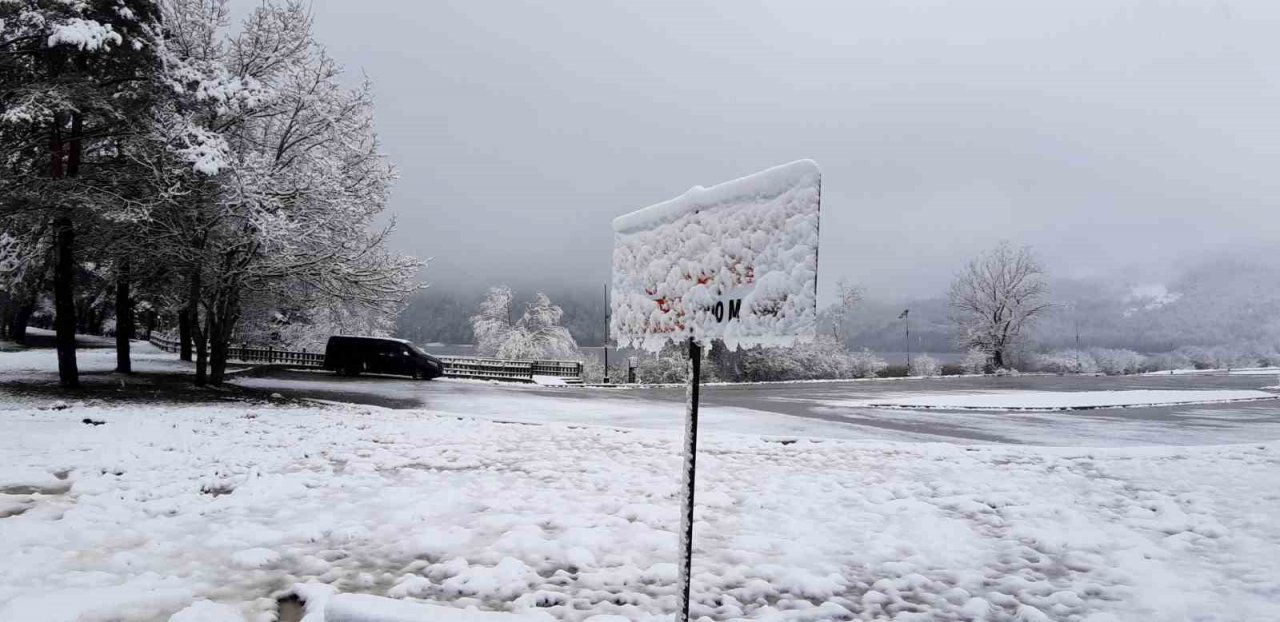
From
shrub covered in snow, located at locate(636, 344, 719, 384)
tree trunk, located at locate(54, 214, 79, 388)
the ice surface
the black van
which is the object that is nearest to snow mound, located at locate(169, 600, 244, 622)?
the ice surface

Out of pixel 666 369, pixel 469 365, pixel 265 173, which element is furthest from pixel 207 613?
pixel 666 369

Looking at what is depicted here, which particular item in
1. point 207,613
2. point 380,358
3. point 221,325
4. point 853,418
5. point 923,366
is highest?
point 221,325

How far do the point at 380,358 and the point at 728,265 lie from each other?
29.0 m

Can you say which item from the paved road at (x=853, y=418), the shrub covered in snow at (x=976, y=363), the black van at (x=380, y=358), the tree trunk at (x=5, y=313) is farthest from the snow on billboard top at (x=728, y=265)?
the shrub covered in snow at (x=976, y=363)

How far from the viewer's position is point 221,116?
53.8ft

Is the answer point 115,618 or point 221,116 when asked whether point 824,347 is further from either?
point 115,618

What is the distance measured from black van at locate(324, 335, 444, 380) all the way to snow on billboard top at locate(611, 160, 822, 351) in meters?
27.2

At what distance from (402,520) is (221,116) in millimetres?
15649

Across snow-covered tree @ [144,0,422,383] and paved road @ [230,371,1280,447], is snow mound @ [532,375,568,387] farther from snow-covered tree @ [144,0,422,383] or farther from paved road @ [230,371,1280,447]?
snow-covered tree @ [144,0,422,383]

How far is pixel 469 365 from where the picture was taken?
115ft

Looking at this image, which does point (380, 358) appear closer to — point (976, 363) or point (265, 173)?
point (265, 173)

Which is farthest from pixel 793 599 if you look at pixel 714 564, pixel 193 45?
pixel 193 45

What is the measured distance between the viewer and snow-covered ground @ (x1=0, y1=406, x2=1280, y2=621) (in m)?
4.15

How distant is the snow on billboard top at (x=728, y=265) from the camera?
9.55 ft
